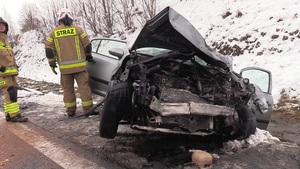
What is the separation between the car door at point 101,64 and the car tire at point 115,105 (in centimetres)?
196

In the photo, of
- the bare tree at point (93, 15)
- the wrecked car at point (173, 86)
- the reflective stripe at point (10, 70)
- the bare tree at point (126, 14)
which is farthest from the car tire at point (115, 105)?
the bare tree at point (93, 15)

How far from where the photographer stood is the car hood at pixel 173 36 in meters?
2.86

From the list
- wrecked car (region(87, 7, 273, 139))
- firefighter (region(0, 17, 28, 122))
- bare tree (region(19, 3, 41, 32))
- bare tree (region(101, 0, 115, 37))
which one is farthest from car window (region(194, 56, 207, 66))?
bare tree (region(19, 3, 41, 32))

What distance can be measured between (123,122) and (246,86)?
1.51 m

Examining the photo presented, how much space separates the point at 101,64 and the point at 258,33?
21.1 ft

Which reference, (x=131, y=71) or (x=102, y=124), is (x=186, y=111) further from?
(x=102, y=124)

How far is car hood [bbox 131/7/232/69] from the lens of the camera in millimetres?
2857

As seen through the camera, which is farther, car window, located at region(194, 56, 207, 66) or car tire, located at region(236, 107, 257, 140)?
car tire, located at region(236, 107, 257, 140)

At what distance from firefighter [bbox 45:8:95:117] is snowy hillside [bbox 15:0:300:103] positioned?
163 inches

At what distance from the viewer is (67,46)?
524cm

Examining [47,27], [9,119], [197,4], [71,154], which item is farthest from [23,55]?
[71,154]

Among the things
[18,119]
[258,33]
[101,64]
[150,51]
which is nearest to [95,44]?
[101,64]

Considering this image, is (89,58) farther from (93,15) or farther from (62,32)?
(93,15)

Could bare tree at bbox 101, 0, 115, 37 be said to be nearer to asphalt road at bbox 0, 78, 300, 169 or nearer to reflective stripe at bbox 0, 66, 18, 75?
reflective stripe at bbox 0, 66, 18, 75
